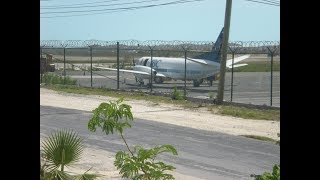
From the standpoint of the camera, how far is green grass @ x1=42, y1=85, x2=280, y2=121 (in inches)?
822

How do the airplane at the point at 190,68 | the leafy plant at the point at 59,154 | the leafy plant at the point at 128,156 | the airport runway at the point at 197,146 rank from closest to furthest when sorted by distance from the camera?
the leafy plant at the point at 128,156, the leafy plant at the point at 59,154, the airport runway at the point at 197,146, the airplane at the point at 190,68

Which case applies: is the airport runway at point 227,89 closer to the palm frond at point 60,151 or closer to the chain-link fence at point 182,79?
the chain-link fence at point 182,79

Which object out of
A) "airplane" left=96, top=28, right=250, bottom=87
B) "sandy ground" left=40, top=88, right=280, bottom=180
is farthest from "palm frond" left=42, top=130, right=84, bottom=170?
"airplane" left=96, top=28, right=250, bottom=87

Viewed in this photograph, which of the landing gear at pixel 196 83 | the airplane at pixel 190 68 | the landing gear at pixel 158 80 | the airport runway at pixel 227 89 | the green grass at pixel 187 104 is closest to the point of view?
the green grass at pixel 187 104

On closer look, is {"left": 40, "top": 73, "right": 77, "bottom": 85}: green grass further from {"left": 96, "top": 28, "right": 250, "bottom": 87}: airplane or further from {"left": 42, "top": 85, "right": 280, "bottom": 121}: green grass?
{"left": 96, "top": 28, "right": 250, "bottom": 87}: airplane

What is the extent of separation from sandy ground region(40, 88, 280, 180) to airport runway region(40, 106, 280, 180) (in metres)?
0.69

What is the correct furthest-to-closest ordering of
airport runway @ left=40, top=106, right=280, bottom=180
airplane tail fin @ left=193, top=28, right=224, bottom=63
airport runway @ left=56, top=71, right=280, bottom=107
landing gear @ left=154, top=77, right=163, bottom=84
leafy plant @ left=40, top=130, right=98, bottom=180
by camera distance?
landing gear @ left=154, top=77, right=163, bottom=84, airplane tail fin @ left=193, top=28, right=224, bottom=63, airport runway @ left=56, top=71, right=280, bottom=107, airport runway @ left=40, top=106, right=280, bottom=180, leafy plant @ left=40, top=130, right=98, bottom=180

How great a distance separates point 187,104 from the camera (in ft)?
82.6

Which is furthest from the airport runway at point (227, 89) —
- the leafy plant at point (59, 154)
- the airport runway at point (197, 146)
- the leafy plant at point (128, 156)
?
the leafy plant at point (128, 156)

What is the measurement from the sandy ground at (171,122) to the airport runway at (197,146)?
69cm

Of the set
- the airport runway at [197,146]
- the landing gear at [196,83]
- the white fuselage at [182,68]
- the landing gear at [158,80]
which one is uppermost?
the white fuselage at [182,68]

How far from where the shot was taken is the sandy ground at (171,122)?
10138 millimetres
